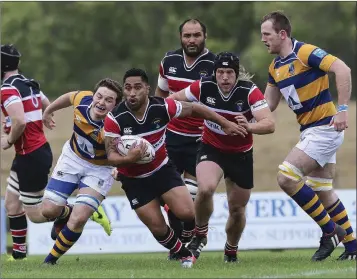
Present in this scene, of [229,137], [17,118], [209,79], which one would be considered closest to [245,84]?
[209,79]

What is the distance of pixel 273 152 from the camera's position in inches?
867

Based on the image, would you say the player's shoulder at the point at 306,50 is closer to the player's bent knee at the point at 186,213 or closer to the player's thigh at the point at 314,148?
the player's thigh at the point at 314,148

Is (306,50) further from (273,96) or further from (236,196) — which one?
(236,196)

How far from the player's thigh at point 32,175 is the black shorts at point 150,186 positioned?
2.42m

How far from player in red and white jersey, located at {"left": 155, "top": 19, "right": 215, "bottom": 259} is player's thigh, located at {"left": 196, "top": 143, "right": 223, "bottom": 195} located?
102 cm

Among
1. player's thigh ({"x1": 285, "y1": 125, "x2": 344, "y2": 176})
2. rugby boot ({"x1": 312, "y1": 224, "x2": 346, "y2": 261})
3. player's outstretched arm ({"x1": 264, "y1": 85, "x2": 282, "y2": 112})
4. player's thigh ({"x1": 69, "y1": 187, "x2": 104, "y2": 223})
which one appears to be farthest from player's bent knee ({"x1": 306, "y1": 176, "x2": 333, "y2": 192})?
player's thigh ({"x1": 69, "y1": 187, "x2": 104, "y2": 223})

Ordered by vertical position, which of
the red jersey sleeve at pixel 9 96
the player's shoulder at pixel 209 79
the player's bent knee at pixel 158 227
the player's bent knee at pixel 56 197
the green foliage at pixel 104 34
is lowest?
the green foliage at pixel 104 34

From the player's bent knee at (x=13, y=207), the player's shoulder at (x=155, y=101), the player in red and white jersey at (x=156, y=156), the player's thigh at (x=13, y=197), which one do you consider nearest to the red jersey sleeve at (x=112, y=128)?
the player in red and white jersey at (x=156, y=156)

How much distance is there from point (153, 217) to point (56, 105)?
7.02 ft

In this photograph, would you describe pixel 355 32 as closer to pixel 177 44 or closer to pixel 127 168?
pixel 177 44

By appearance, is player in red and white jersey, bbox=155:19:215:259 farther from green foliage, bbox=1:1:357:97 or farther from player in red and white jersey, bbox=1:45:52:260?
green foliage, bbox=1:1:357:97

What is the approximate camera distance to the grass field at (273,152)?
21.6 meters

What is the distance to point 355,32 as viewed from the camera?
108 ft

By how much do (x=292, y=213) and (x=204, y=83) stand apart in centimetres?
776
